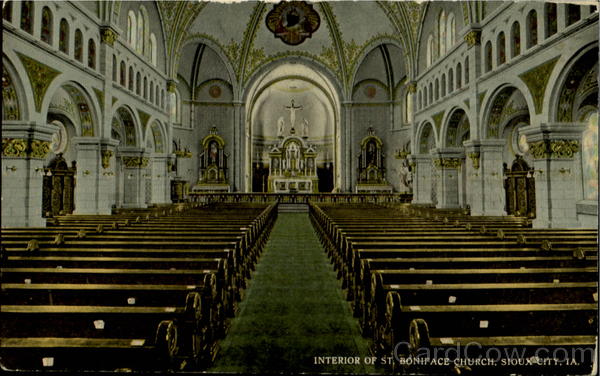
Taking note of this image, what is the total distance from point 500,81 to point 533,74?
1.67 meters

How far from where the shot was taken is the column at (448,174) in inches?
647

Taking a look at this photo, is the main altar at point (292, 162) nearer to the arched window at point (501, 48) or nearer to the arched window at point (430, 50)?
the arched window at point (430, 50)

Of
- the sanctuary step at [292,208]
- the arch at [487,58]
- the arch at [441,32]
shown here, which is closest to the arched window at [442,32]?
the arch at [441,32]

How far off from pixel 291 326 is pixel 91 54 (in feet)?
40.1

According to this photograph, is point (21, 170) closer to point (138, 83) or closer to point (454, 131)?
point (138, 83)

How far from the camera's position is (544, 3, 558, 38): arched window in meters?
9.31

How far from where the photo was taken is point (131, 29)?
15.8 metres

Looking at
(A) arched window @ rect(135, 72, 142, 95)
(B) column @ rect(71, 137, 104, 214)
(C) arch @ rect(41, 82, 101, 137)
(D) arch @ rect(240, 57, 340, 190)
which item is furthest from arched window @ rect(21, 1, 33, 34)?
(D) arch @ rect(240, 57, 340, 190)

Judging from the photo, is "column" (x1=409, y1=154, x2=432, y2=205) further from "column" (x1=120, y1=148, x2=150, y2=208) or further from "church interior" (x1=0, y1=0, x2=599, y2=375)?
"column" (x1=120, y1=148, x2=150, y2=208)

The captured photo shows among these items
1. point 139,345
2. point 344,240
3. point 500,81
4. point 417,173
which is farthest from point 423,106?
point 139,345

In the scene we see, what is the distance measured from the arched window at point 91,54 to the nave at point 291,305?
7.52 m

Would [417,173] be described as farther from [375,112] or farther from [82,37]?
[82,37]

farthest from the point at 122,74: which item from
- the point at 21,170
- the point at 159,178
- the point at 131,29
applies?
the point at 21,170

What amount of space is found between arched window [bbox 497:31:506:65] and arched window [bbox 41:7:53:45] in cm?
1325
